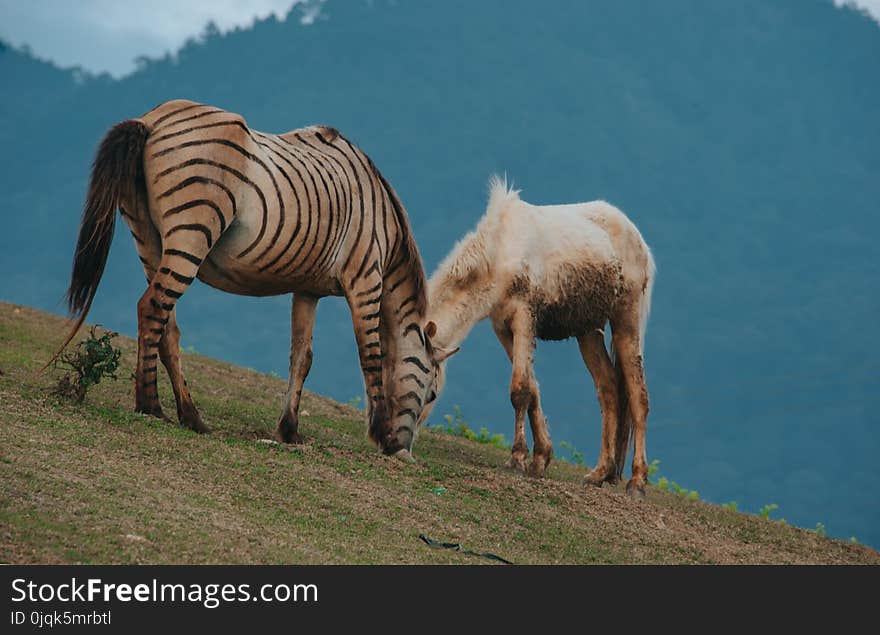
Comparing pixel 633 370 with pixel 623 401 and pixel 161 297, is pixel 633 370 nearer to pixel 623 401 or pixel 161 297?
pixel 623 401

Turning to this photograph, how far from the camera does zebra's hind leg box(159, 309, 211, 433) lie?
10.2 m

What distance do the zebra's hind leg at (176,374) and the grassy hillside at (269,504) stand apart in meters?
0.39

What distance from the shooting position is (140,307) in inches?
381

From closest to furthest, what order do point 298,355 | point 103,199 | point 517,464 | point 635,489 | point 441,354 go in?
point 103,199 < point 298,355 < point 441,354 < point 635,489 < point 517,464

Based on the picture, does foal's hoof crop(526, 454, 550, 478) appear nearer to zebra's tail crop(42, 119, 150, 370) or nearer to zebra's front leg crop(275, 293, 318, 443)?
zebra's front leg crop(275, 293, 318, 443)

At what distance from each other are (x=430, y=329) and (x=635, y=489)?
9.38ft

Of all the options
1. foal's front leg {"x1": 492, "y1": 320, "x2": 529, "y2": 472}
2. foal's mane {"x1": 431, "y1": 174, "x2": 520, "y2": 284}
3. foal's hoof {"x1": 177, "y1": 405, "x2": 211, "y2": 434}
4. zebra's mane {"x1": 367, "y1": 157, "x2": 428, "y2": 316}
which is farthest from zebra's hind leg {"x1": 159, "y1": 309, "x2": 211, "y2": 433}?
foal's front leg {"x1": 492, "y1": 320, "x2": 529, "y2": 472}

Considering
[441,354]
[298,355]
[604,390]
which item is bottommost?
[298,355]

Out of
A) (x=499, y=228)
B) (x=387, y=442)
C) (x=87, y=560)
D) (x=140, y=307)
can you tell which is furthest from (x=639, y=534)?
(x=87, y=560)

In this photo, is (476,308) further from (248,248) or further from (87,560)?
(87,560)

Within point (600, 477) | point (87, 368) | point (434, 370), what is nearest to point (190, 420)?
point (87, 368)

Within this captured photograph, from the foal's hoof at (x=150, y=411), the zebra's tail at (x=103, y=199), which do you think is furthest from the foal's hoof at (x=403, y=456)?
the zebra's tail at (x=103, y=199)

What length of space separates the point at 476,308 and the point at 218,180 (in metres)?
3.39

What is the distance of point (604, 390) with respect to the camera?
44.8 feet
